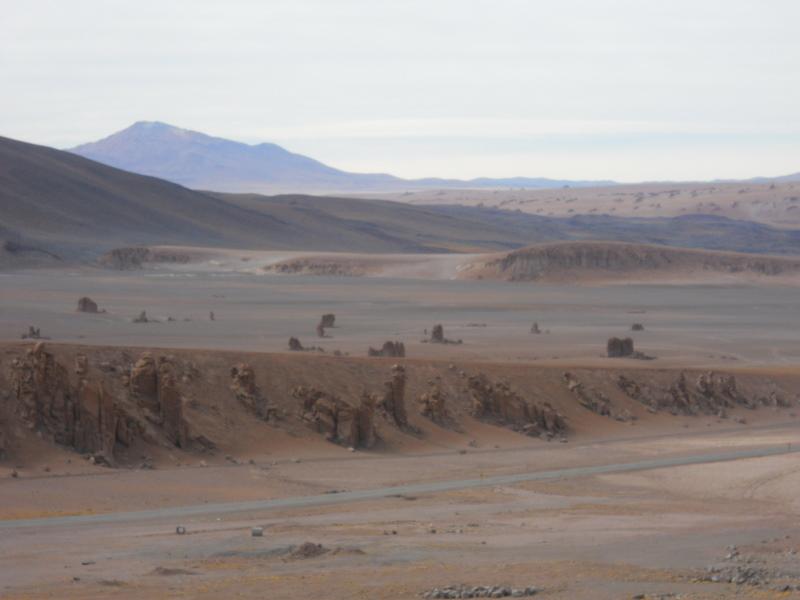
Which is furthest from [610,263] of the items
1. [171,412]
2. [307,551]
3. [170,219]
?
[307,551]

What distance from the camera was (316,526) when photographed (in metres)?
19.2

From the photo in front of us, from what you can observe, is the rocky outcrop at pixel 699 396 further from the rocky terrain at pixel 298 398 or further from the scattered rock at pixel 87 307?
the scattered rock at pixel 87 307

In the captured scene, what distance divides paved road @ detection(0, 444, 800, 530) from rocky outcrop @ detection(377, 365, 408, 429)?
396 centimetres

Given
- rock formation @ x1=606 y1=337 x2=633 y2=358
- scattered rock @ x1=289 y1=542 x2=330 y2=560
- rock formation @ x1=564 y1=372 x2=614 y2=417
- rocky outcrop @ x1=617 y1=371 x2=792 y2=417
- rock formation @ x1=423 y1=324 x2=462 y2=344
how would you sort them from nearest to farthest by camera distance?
scattered rock @ x1=289 y1=542 x2=330 y2=560 < rock formation @ x1=564 y1=372 x2=614 y2=417 < rocky outcrop @ x1=617 y1=371 x2=792 y2=417 < rock formation @ x1=606 y1=337 x2=633 y2=358 < rock formation @ x1=423 y1=324 x2=462 y2=344

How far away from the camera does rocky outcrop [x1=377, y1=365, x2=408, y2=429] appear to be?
28.0 metres

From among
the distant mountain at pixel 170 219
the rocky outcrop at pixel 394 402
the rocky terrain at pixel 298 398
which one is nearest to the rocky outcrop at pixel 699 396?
the rocky terrain at pixel 298 398

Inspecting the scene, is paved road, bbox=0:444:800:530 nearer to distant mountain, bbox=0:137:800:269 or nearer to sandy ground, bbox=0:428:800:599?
sandy ground, bbox=0:428:800:599

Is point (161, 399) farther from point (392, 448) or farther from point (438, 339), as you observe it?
point (438, 339)

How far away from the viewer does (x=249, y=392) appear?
2661 centimetres

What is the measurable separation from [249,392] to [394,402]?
9.99ft

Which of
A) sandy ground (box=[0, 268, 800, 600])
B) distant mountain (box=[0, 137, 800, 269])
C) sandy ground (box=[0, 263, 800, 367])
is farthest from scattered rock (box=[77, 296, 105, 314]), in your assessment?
distant mountain (box=[0, 137, 800, 269])

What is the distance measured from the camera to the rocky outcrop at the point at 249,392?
26406 millimetres

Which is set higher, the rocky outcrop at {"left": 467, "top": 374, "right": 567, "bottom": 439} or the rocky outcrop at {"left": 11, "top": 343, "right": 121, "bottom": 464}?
the rocky outcrop at {"left": 11, "top": 343, "right": 121, "bottom": 464}

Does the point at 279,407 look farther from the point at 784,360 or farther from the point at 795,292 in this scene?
the point at 795,292
